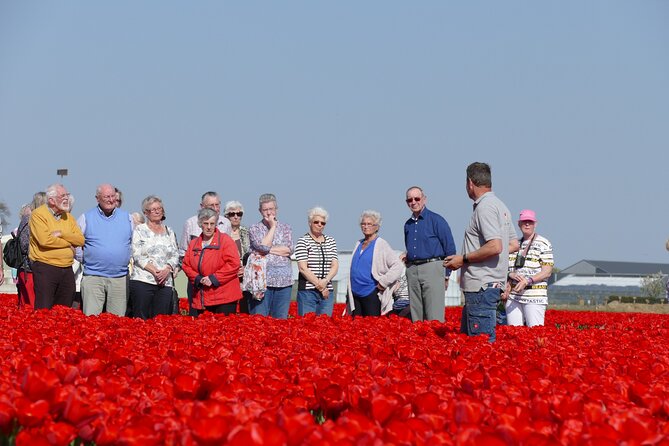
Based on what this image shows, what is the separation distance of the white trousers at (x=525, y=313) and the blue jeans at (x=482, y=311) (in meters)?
4.02

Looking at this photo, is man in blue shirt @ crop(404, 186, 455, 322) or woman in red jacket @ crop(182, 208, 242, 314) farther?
man in blue shirt @ crop(404, 186, 455, 322)

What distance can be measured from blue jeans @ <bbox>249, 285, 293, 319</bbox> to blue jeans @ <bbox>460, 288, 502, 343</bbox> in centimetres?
470

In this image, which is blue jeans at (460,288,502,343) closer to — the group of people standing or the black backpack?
the group of people standing

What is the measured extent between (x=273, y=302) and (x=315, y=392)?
8.21 meters

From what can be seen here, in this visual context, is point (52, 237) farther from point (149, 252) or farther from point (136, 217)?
point (136, 217)

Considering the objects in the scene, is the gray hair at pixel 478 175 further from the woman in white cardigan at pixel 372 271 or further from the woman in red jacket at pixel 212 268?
the woman in white cardigan at pixel 372 271

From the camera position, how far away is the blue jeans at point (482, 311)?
7.88 m

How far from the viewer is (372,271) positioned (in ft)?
40.5

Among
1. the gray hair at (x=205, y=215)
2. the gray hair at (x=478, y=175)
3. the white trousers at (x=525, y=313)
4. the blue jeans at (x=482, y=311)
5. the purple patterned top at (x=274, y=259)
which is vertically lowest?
the white trousers at (x=525, y=313)

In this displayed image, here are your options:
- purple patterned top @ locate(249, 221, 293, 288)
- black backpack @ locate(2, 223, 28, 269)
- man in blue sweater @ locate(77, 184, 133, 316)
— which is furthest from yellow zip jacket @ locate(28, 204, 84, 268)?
purple patterned top @ locate(249, 221, 293, 288)

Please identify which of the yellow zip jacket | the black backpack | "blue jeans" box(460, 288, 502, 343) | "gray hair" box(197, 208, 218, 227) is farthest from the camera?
the black backpack

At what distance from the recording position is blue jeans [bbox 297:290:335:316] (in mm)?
12641

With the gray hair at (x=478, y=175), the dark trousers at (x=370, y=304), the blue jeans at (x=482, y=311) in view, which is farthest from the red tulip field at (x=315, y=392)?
the dark trousers at (x=370, y=304)

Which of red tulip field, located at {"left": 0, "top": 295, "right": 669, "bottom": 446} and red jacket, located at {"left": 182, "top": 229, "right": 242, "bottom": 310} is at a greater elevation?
red jacket, located at {"left": 182, "top": 229, "right": 242, "bottom": 310}
